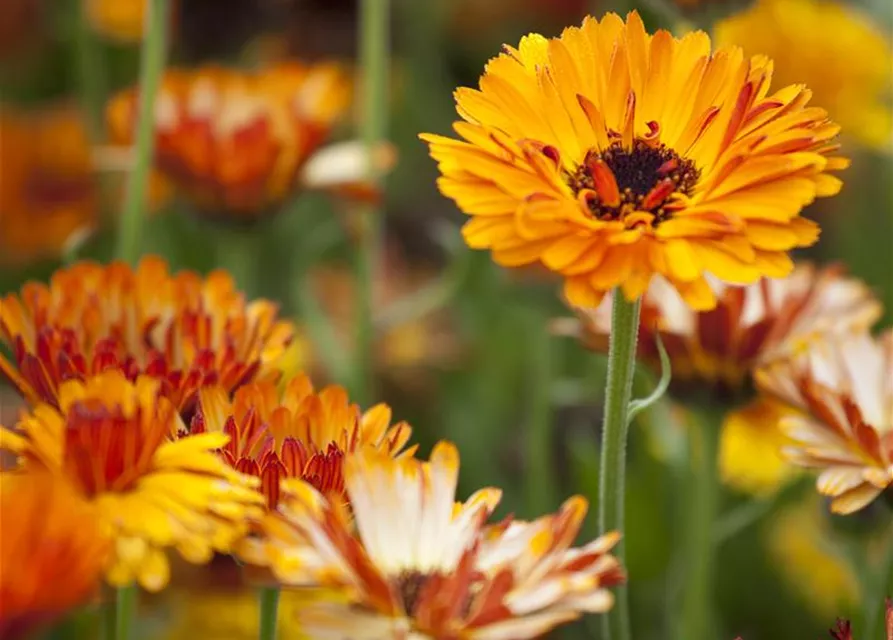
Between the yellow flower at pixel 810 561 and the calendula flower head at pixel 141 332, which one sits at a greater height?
the calendula flower head at pixel 141 332

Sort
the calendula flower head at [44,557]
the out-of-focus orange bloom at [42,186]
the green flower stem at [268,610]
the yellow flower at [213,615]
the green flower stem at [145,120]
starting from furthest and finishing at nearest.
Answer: the out-of-focus orange bloom at [42,186], the yellow flower at [213,615], the green flower stem at [145,120], the green flower stem at [268,610], the calendula flower head at [44,557]

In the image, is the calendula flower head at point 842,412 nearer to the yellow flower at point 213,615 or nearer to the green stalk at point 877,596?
the green stalk at point 877,596

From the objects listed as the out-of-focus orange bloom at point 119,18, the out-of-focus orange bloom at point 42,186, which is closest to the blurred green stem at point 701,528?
the out-of-focus orange bloom at point 42,186

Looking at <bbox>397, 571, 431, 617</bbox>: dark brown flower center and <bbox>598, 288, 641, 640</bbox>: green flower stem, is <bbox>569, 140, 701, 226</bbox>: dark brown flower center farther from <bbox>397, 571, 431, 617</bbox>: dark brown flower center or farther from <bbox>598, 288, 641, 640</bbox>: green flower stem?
<bbox>397, 571, 431, 617</bbox>: dark brown flower center

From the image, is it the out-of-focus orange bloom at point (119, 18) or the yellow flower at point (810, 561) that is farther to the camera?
the out-of-focus orange bloom at point (119, 18)

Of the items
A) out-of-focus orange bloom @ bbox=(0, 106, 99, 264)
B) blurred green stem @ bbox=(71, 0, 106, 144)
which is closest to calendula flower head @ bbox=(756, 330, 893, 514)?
blurred green stem @ bbox=(71, 0, 106, 144)

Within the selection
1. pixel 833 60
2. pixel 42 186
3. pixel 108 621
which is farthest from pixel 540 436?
pixel 42 186

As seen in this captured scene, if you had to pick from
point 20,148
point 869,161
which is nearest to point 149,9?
point 20,148
